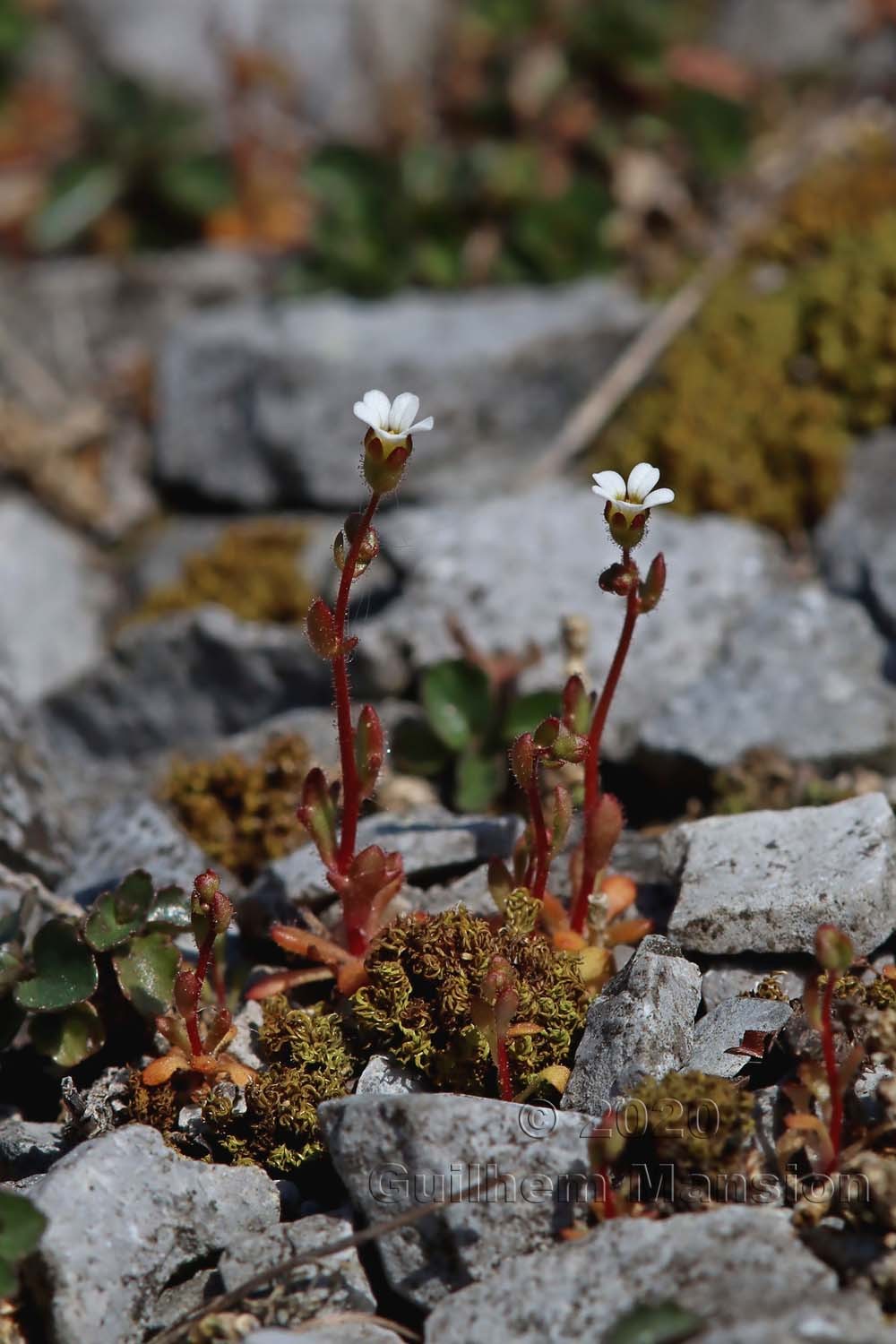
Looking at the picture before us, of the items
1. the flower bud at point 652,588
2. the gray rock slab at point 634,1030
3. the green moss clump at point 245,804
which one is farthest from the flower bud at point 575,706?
the green moss clump at point 245,804

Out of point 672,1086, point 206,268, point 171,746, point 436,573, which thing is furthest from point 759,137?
point 672,1086

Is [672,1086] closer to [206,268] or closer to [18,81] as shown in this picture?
[206,268]

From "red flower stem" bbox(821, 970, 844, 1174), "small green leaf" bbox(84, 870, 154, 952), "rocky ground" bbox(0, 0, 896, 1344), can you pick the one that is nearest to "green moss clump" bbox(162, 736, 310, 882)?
"rocky ground" bbox(0, 0, 896, 1344)

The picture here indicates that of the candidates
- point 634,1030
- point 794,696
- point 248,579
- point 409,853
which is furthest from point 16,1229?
point 248,579

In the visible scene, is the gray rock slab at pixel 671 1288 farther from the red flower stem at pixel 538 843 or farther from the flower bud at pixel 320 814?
→ the flower bud at pixel 320 814

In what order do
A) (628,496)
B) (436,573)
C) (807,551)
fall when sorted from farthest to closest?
(807,551) < (436,573) < (628,496)

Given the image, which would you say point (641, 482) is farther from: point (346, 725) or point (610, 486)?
point (346, 725)
